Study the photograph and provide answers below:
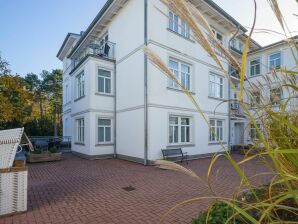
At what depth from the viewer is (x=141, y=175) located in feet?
29.4

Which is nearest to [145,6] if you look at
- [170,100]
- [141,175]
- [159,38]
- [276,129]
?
[159,38]

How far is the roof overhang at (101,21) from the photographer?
44.5 feet

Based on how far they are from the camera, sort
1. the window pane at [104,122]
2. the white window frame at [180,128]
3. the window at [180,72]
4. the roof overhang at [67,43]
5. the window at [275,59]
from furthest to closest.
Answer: the roof overhang at [67,43], the window at [275,59], the window pane at [104,122], the window at [180,72], the white window frame at [180,128]

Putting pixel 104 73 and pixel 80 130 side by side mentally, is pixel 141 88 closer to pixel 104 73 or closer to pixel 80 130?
pixel 104 73

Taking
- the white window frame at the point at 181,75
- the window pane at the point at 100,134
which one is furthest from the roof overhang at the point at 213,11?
the window pane at the point at 100,134

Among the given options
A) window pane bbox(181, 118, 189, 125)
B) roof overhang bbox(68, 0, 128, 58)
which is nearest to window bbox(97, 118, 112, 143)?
window pane bbox(181, 118, 189, 125)

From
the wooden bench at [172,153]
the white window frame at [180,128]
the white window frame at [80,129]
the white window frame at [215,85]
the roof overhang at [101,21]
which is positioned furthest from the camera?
the white window frame at [215,85]

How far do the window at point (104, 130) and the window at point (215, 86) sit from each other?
24.7ft

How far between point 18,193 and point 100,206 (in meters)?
1.83

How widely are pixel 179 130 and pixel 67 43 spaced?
1642cm

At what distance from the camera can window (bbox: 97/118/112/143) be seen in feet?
46.5

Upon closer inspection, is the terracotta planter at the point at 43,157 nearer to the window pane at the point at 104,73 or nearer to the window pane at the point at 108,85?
the window pane at the point at 108,85

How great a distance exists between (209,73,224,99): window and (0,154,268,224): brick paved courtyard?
26.2 feet

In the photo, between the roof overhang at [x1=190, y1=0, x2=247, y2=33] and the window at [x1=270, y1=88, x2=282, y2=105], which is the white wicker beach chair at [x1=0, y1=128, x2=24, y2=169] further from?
the roof overhang at [x1=190, y1=0, x2=247, y2=33]
